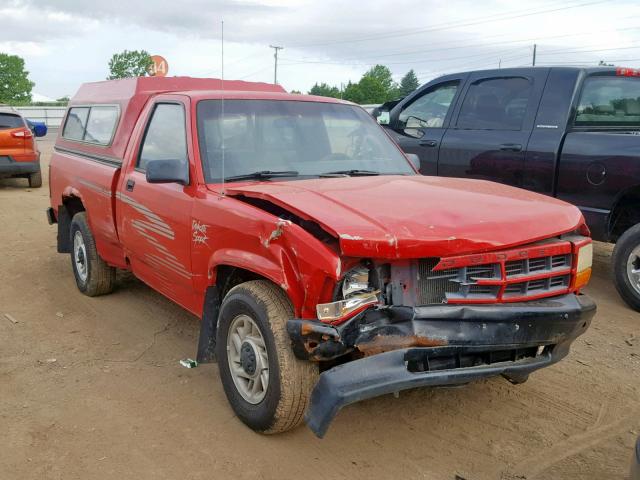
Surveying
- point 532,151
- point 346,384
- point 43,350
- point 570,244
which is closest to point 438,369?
point 346,384

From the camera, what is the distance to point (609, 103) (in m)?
6.13

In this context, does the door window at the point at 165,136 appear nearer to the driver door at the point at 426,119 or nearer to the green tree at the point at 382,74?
the driver door at the point at 426,119

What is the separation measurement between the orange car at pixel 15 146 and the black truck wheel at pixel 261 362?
10.7m

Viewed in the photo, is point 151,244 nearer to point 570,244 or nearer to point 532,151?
point 570,244

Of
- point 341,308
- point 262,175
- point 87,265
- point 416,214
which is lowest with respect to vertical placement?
point 87,265

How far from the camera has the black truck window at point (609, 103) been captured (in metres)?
6.04

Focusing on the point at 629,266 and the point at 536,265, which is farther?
the point at 629,266

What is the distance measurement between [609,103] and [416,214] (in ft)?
13.2

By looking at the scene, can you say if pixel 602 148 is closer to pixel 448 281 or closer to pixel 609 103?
pixel 609 103

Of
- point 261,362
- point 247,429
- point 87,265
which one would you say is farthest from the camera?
point 87,265

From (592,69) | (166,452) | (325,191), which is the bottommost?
(166,452)

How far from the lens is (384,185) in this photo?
12.3 ft

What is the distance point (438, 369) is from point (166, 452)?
146 cm

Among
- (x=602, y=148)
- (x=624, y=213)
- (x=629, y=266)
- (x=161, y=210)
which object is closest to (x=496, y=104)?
(x=602, y=148)
